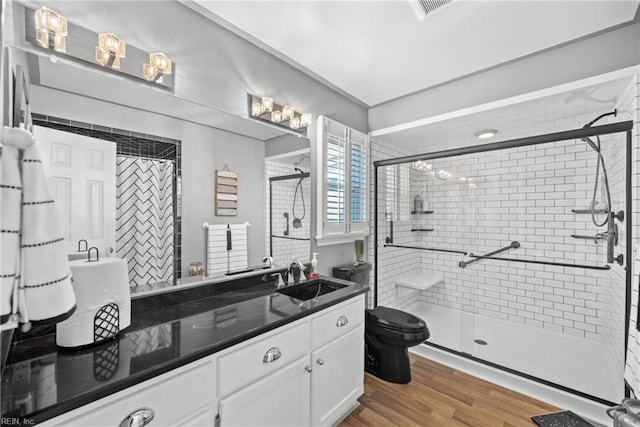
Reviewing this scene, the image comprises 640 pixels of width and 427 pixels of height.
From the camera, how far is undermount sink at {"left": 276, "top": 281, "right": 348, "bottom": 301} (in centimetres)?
202

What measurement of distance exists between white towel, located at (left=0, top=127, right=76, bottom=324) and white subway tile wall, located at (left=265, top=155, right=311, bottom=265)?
133 centimetres

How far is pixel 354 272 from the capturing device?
104 inches

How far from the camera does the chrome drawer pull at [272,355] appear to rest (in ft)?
4.22

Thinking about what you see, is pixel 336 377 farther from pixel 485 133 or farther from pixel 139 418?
pixel 485 133

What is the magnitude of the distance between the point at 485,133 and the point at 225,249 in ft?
9.67

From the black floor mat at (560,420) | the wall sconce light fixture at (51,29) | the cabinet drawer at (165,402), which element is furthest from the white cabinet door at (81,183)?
the black floor mat at (560,420)

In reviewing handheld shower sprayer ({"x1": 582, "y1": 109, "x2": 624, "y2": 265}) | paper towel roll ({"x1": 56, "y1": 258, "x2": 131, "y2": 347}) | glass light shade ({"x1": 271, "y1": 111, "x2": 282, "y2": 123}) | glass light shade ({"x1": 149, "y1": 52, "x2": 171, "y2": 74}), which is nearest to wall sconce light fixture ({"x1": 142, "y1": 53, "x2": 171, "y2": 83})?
glass light shade ({"x1": 149, "y1": 52, "x2": 171, "y2": 74})

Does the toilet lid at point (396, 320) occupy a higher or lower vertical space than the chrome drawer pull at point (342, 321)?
lower

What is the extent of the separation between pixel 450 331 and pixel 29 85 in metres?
3.70

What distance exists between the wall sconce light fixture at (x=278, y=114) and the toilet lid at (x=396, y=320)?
1.76 metres

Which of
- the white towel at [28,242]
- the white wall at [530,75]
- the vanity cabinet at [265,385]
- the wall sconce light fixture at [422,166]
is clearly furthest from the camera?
the wall sconce light fixture at [422,166]

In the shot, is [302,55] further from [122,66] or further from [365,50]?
[122,66]

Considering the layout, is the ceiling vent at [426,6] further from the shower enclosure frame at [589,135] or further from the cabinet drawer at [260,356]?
the cabinet drawer at [260,356]

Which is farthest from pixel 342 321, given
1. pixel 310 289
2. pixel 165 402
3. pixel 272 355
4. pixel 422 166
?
pixel 422 166
